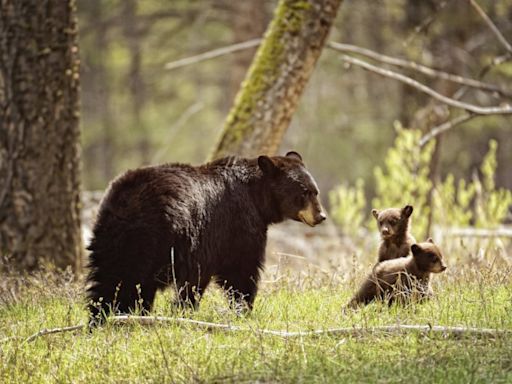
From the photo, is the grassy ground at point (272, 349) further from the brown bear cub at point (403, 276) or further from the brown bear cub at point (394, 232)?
the brown bear cub at point (394, 232)

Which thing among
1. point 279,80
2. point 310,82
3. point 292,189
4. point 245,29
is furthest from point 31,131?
point 310,82

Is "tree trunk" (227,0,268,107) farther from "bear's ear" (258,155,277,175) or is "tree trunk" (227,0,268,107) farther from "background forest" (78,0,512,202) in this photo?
"bear's ear" (258,155,277,175)

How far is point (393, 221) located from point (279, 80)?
8.95 feet

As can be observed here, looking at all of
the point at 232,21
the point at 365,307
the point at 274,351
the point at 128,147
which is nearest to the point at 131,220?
the point at 274,351

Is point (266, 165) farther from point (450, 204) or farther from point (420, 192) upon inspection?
point (450, 204)

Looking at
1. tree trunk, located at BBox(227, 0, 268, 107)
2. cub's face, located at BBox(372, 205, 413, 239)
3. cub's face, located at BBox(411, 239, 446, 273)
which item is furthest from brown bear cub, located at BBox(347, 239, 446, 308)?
tree trunk, located at BBox(227, 0, 268, 107)

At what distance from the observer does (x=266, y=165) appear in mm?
6488

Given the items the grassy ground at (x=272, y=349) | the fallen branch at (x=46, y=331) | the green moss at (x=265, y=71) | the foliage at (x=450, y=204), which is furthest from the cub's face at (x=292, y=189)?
the foliage at (x=450, y=204)

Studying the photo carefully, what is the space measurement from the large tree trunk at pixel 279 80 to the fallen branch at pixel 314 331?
364 centimetres

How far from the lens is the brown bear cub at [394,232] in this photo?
6.58m

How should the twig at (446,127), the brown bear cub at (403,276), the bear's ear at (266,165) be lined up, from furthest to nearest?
the twig at (446,127)
the bear's ear at (266,165)
the brown bear cub at (403,276)

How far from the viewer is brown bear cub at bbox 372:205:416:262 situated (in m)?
6.58

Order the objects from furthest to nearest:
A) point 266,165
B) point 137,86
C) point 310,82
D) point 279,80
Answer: point 137,86, point 310,82, point 279,80, point 266,165

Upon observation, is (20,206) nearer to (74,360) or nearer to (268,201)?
(268,201)
